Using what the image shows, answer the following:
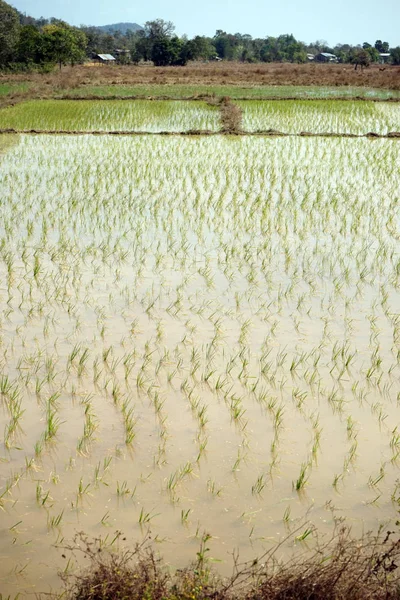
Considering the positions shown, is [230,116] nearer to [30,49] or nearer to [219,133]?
[219,133]

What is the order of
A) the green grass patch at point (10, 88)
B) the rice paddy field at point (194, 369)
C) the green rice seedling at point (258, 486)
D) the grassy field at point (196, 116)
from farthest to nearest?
1. the green grass patch at point (10, 88)
2. the grassy field at point (196, 116)
3. the green rice seedling at point (258, 486)
4. the rice paddy field at point (194, 369)

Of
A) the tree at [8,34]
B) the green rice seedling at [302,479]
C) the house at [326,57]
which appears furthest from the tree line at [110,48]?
the green rice seedling at [302,479]

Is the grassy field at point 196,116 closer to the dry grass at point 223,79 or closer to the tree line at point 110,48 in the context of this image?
the dry grass at point 223,79

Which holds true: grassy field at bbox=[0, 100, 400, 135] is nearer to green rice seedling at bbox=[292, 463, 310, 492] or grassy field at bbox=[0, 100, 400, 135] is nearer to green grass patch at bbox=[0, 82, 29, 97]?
green grass patch at bbox=[0, 82, 29, 97]

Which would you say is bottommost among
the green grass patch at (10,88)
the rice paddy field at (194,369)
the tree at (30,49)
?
the rice paddy field at (194,369)

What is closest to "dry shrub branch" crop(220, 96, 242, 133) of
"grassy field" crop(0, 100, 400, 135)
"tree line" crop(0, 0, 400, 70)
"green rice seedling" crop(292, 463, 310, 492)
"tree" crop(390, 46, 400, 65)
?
"grassy field" crop(0, 100, 400, 135)

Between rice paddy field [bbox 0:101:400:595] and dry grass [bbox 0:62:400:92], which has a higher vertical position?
dry grass [bbox 0:62:400:92]
